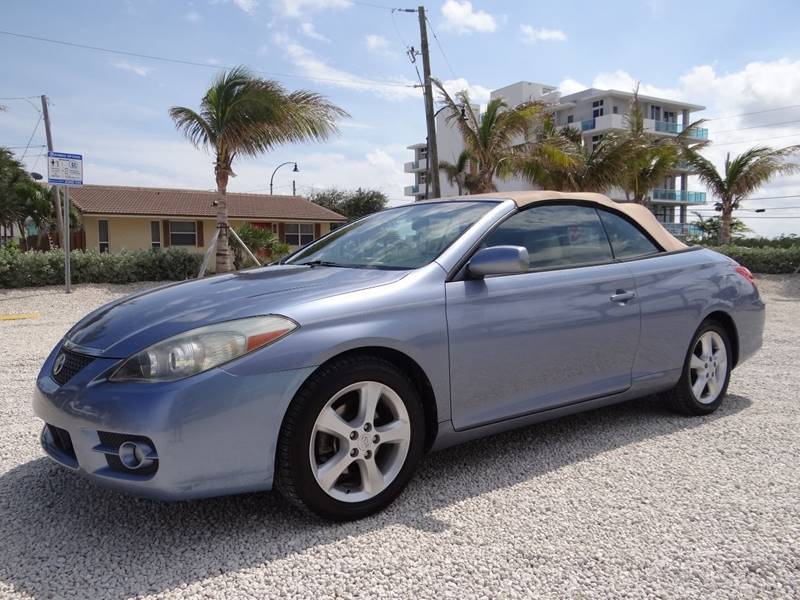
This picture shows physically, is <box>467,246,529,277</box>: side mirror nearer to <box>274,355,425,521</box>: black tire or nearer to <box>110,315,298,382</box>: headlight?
<box>274,355,425,521</box>: black tire

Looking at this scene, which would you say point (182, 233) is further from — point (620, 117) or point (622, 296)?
point (620, 117)

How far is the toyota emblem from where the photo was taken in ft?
9.37

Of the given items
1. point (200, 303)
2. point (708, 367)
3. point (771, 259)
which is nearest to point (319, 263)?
point (200, 303)

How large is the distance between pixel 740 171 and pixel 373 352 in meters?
23.2

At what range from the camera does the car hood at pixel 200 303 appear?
2637 millimetres

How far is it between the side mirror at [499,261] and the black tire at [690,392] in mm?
1818

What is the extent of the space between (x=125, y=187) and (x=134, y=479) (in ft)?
105

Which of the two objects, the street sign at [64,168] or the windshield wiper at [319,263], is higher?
the street sign at [64,168]

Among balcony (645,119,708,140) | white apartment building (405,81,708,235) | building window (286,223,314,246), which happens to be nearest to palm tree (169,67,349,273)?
building window (286,223,314,246)

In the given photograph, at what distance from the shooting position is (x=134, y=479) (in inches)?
95.7

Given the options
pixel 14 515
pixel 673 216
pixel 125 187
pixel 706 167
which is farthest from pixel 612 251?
pixel 673 216

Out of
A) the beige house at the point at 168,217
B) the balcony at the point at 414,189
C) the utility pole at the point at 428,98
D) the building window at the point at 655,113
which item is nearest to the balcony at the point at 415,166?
the balcony at the point at 414,189

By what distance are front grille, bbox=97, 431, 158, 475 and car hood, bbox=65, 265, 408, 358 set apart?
1.04 ft

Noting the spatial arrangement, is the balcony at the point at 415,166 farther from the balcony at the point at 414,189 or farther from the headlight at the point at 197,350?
the headlight at the point at 197,350
